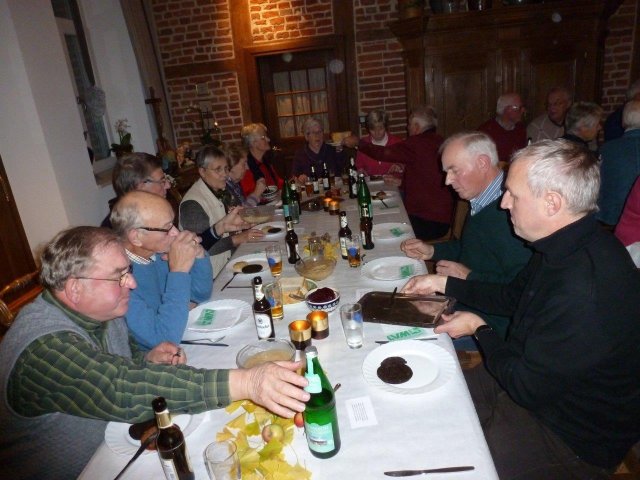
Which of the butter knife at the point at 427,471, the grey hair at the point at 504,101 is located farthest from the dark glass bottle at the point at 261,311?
the grey hair at the point at 504,101

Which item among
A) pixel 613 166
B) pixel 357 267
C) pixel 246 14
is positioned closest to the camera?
pixel 357 267

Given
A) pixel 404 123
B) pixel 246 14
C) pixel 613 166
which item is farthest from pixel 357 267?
pixel 246 14

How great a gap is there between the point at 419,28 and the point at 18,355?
5222mm

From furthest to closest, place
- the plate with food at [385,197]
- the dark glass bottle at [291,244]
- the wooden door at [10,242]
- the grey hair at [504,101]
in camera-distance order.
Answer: the grey hair at [504,101] < the plate with food at [385,197] < the wooden door at [10,242] < the dark glass bottle at [291,244]

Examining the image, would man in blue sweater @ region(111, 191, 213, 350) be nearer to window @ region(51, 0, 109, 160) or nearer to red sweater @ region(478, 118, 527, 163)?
window @ region(51, 0, 109, 160)

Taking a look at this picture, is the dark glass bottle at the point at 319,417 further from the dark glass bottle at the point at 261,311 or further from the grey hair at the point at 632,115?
the grey hair at the point at 632,115

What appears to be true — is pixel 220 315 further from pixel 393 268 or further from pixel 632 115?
pixel 632 115

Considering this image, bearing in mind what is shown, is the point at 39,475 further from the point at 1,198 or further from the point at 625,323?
the point at 1,198

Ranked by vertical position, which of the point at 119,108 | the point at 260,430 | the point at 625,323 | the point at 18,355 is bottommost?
the point at 260,430

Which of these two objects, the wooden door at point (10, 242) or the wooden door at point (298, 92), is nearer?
the wooden door at point (10, 242)

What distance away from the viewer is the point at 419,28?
202 inches

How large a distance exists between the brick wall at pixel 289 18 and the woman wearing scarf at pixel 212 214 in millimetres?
3434

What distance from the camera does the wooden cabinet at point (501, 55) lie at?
196 inches

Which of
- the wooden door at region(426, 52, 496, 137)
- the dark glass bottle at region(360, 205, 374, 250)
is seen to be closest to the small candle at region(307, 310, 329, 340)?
the dark glass bottle at region(360, 205, 374, 250)
